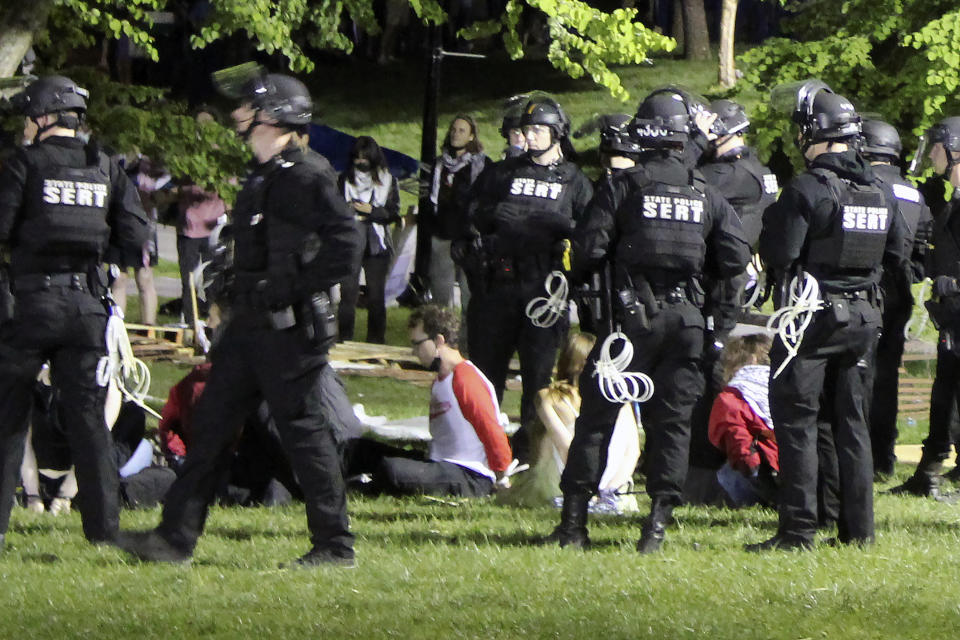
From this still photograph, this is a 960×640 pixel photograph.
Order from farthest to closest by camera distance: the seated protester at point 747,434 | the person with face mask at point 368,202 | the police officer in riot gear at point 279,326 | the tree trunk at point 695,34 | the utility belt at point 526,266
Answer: the tree trunk at point 695,34, the person with face mask at point 368,202, the utility belt at point 526,266, the seated protester at point 747,434, the police officer in riot gear at point 279,326

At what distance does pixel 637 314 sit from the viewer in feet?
24.9

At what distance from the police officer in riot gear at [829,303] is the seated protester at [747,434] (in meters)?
1.22

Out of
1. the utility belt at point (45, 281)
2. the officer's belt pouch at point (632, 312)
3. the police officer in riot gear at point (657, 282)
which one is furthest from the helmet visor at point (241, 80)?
the officer's belt pouch at point (632, 312)

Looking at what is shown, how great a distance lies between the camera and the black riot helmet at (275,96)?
273 inches

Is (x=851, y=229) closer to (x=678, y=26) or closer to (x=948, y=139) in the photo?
(x=948, y=139)

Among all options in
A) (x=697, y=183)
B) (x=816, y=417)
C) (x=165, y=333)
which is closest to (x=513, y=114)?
(x=697, y=183)

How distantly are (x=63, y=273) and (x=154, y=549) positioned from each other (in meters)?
1.30

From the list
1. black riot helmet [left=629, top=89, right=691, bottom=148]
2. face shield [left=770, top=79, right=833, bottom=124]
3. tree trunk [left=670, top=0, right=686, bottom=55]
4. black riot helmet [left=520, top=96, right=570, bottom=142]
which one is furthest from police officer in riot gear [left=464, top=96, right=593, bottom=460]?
tree trunk [left=670, top=0, right=686, bottom=55]

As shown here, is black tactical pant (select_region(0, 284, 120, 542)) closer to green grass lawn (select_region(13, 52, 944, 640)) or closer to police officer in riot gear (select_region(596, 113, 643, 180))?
green grass lawn (select_region(13, 52, 944, 640))

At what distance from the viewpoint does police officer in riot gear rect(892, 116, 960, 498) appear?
8.88 meters

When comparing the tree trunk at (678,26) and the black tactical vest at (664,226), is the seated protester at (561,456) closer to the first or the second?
the black tactical vest at (664,226)

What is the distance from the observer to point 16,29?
11547mm

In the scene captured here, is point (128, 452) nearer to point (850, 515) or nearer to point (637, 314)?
point (637, 314)

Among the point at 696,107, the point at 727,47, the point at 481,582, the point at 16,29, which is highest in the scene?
the point at 727,47
